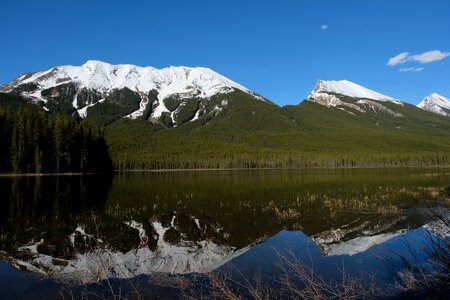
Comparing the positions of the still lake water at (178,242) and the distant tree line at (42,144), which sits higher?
the distant tree line at (42,144)

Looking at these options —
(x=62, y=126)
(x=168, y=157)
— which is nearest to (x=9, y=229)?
(x=62, y=126)

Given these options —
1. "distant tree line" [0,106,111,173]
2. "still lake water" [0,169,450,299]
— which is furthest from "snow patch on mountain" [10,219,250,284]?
"distant tree line" [0,106,111,173]

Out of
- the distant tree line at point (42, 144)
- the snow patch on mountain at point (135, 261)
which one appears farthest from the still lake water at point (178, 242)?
the distant tree line at point (42, 144)

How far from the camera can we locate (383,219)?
1022 inches

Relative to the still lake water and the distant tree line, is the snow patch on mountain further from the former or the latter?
the distant tree line

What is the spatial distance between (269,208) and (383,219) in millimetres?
9343

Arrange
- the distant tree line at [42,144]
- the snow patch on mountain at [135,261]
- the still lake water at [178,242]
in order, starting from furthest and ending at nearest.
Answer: the distant tree line at [42,144]
the snow patch on mountain at [135,261]
the still lake water at [178,242]

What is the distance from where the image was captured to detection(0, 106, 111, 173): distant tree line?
8981cm

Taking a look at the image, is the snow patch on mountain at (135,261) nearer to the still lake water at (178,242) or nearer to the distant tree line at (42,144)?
the still lake water at (178,242)

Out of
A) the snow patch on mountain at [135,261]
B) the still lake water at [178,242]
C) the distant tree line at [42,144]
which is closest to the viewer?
the still lake water at [178,242]

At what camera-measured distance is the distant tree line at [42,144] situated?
89812 millimetres

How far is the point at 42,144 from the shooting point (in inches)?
3728

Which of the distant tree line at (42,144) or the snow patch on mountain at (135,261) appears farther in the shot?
Result: the distant tree line at (42,144)

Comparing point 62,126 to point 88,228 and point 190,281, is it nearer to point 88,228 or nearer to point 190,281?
point 88,228
